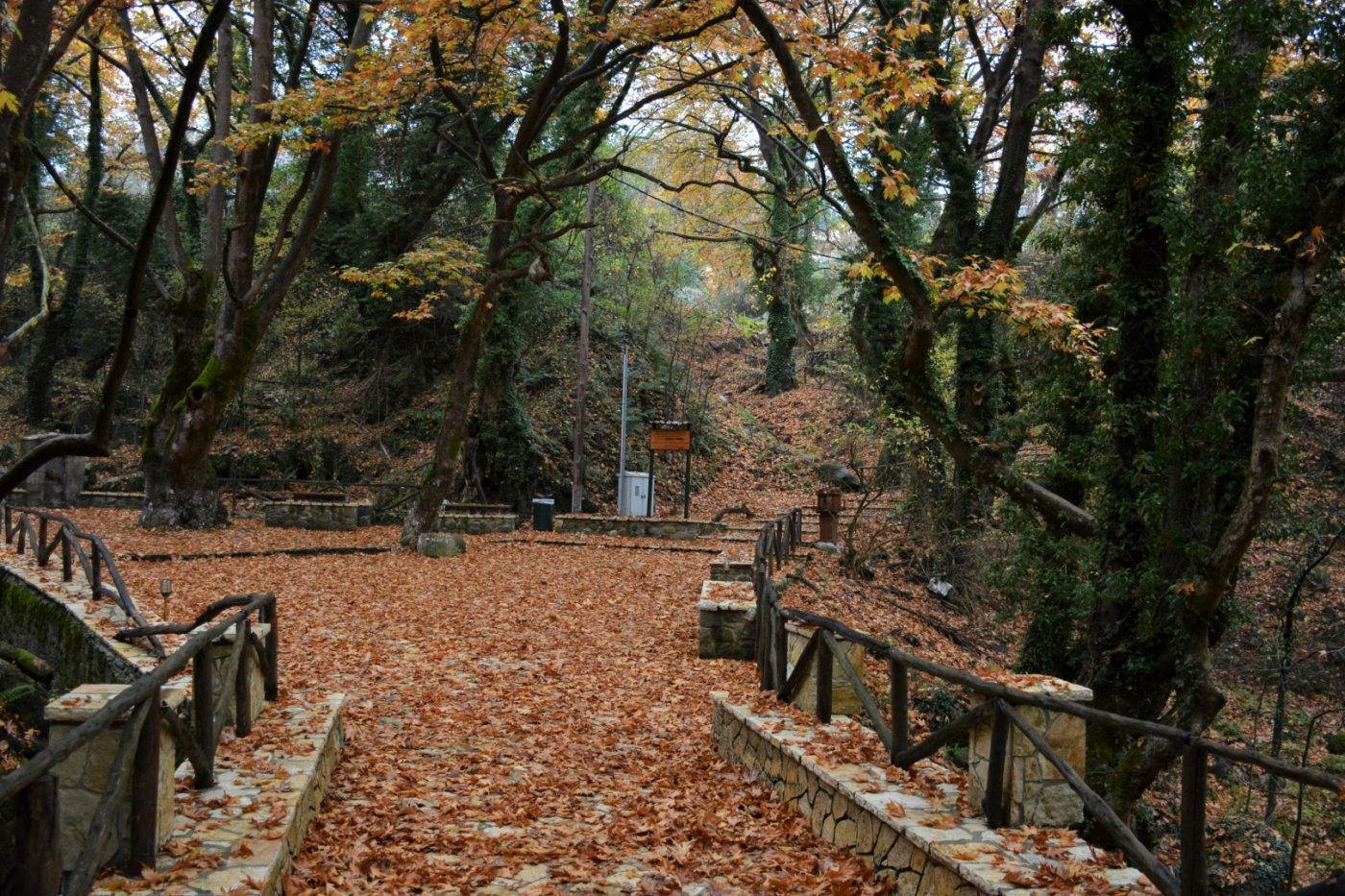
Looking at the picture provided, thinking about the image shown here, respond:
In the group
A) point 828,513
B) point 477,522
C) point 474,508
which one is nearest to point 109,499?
point 474,508

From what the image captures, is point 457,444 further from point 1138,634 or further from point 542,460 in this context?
point 1138,634

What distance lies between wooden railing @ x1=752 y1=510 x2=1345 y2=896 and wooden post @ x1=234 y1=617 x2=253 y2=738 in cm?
337

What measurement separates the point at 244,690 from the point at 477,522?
45.8 feet

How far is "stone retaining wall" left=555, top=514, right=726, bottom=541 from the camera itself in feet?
64.2

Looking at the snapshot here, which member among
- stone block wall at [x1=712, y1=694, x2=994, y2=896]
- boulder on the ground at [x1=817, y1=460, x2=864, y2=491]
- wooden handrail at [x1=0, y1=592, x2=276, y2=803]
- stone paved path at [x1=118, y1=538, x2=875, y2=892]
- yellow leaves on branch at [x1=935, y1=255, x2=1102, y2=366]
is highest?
yellow leaves on branch at [x1=935, y1=255, x2=1102, y2=366]

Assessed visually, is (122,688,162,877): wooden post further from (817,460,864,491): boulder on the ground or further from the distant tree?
(817,460,864,491): boulder on the ground

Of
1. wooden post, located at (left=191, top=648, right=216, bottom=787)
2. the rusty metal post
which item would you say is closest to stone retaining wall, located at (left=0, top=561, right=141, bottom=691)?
wooden post, located at (left=191, top=648, right=216, bottom=787)

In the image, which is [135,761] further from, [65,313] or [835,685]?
[65,313]

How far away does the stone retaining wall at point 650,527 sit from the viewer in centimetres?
1956

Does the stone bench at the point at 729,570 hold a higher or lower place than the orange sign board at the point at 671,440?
lower

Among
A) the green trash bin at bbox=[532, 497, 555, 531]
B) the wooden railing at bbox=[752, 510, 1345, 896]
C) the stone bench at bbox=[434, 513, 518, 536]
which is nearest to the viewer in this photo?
the wooden railing at bbox=[752, 510, 1345, 896]

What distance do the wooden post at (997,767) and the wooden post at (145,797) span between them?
3374mm

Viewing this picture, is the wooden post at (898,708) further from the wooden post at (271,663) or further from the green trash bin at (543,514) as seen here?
the green trash bin at (543,514)

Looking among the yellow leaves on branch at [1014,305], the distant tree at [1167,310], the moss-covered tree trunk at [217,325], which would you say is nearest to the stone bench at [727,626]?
the distant tree at [1167,310]
